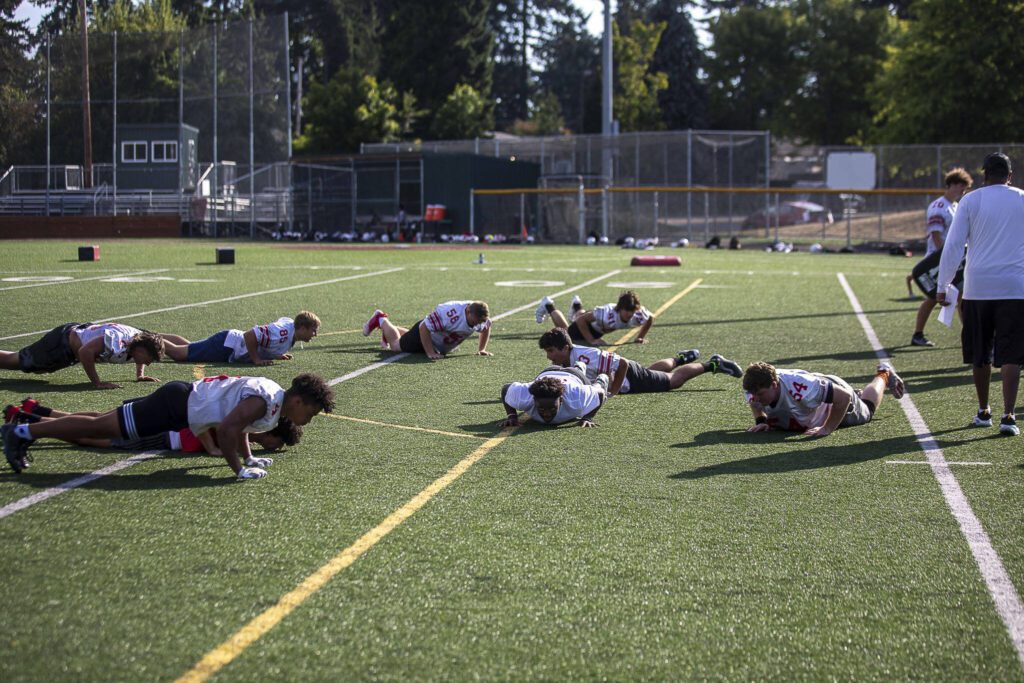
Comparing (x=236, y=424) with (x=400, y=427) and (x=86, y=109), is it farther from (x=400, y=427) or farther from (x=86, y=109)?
(x=86, y=109)

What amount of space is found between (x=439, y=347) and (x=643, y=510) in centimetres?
597

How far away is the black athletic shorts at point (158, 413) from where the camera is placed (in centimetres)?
668

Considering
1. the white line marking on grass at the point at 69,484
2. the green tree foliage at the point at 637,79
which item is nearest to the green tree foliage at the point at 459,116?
the green tree foliage at the point at 637,79

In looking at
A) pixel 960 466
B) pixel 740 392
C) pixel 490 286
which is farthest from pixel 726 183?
pixel 960 466

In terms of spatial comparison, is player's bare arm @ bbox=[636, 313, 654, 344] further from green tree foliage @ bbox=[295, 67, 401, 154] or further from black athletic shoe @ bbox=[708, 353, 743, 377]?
green tree foliage @ bbox=[295, 67, 401, 154]

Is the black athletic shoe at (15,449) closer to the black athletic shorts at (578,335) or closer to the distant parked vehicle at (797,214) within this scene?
the black athletic shorts at (578,335)

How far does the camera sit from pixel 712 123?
76.5 meters

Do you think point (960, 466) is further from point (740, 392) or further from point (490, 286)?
point (490, 286)

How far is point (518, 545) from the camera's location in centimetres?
527

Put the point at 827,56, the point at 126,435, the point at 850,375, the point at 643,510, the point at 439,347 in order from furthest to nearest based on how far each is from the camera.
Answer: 1. the point at 827,56
2. the point at 439,347
3. the point at 850,375
4. the point at 126,435
5. the point at 643,510

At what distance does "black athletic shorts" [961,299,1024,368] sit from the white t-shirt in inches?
2.4

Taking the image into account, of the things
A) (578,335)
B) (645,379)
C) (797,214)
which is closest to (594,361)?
(645,379)

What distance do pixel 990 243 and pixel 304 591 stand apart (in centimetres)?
539

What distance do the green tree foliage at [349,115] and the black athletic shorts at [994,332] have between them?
53.5m
